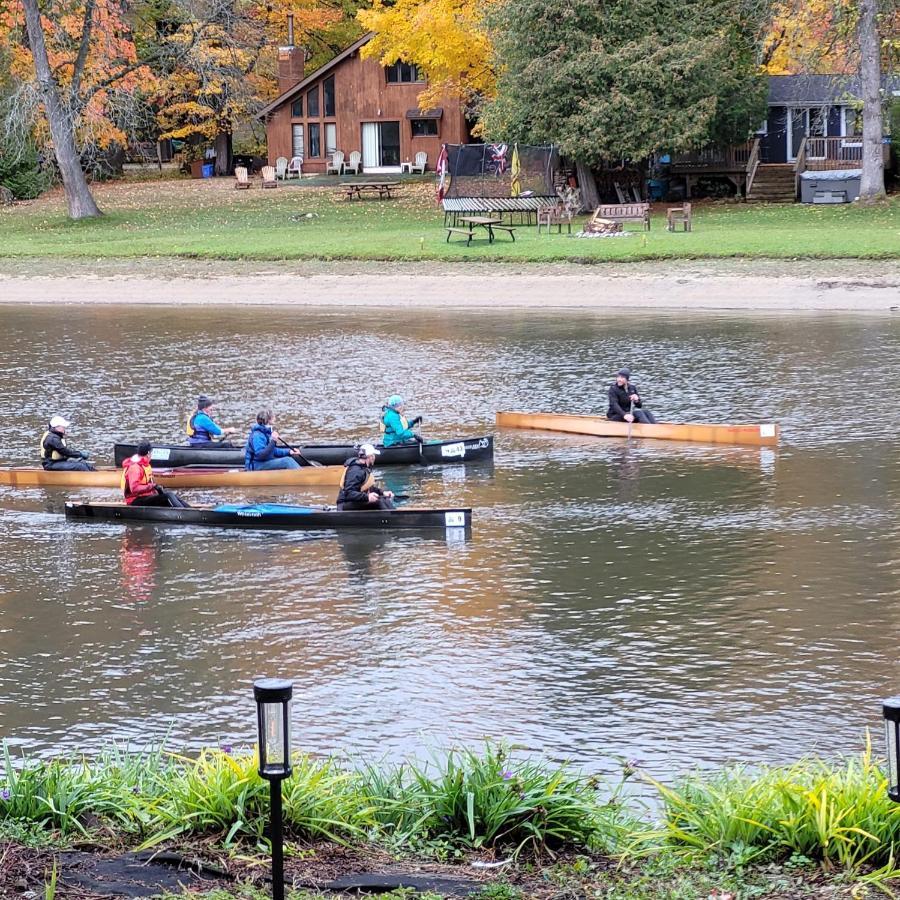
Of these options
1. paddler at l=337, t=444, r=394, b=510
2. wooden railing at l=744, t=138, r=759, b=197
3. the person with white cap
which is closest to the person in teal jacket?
paddler at l=337, t=444, r=394, b=510

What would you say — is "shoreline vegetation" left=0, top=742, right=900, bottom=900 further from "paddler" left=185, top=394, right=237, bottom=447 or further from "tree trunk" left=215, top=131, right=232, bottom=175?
"tree trunk" left=215, top=131, right=232, bottom=175

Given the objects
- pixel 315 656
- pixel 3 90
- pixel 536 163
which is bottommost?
pixel 315 656

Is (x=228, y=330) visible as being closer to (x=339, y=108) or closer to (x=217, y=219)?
(x=217, y=219)

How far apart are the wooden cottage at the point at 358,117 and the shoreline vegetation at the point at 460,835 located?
62966 millimetres

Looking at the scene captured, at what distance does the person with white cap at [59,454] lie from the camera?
23.9m

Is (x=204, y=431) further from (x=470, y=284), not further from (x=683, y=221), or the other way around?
(x=683, y=221)

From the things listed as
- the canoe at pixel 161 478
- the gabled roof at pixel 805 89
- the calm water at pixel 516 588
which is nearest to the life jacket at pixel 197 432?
the canoe at pixel 161 478

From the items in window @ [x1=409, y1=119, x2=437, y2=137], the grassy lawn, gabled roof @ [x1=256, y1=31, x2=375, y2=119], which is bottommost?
the grassy lawn

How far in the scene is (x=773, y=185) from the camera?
58.7m

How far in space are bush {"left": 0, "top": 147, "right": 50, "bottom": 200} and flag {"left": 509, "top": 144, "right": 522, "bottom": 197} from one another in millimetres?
27598

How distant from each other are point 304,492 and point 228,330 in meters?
16.6

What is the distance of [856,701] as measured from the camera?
1310 centimetres

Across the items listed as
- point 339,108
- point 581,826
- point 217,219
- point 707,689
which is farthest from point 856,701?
point 339,108

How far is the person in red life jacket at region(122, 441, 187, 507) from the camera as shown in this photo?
2150 centimetres
